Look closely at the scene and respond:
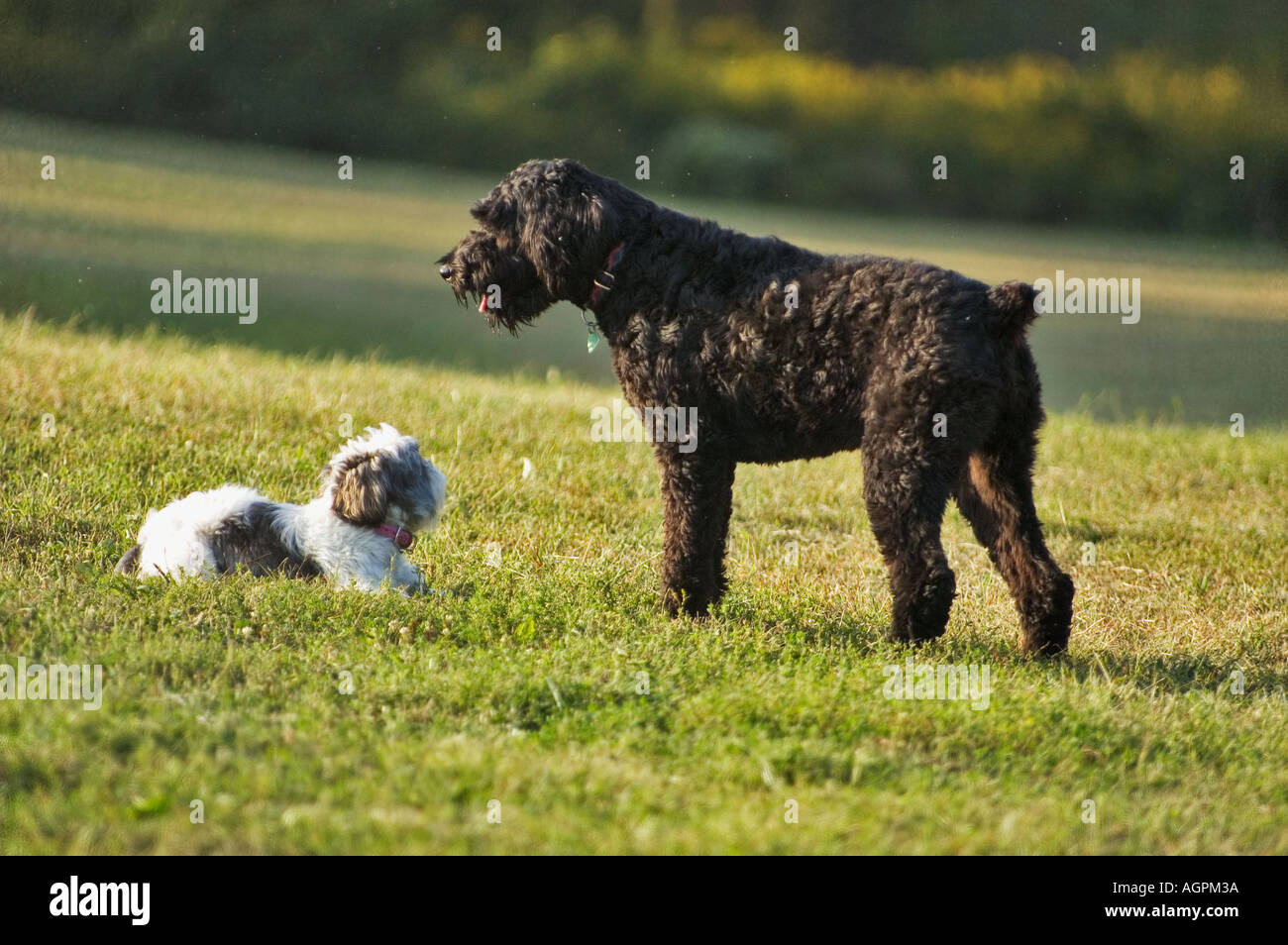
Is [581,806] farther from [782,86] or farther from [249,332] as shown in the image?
[782,86]

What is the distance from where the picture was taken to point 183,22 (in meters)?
33.4

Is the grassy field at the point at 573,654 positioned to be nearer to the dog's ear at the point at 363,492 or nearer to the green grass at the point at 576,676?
the green grass at the point at 576,676

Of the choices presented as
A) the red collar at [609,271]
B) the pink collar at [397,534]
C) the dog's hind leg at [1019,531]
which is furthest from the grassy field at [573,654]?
the red collar at [609,271]

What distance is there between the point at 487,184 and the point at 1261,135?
713 inches

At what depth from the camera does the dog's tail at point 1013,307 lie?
18.9ft

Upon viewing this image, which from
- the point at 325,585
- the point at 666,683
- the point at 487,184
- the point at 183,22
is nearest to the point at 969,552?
the point at 666,683

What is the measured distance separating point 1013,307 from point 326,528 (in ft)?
11.9

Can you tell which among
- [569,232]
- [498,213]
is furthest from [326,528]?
[569,232]

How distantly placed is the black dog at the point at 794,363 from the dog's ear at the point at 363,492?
3.37ft

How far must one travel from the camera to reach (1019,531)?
252 inches

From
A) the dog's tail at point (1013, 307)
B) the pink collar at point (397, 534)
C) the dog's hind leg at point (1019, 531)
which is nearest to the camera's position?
the dog's tail at point (1013, 307)

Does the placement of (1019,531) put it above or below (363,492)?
below

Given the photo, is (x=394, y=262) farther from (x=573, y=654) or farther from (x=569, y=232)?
(x=573, y=654)

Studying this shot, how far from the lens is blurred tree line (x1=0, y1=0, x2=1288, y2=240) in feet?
109
